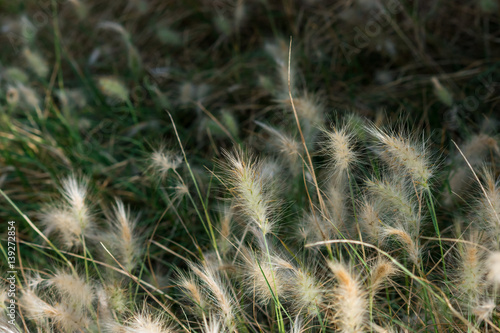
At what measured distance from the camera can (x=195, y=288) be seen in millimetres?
1104

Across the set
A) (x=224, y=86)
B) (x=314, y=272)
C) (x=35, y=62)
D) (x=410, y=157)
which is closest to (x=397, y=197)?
(x=410, y=157)

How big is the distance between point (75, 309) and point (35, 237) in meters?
0.66

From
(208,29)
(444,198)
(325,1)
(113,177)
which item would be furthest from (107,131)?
(444,198)

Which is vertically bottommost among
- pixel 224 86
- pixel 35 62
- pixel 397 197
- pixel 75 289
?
pixel 224 86

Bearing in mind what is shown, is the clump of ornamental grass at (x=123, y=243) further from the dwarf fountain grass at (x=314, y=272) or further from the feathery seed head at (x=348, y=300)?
the feathery seed head at (x=348, y=300)

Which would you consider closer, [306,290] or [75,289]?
[306,290]

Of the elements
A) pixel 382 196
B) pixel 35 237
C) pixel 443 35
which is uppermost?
pixel 382 196

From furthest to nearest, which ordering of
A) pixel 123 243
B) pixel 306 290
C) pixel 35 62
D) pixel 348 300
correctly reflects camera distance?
pixel 35 62, pixel 123 243, pixel 306 290, pixel 348 300

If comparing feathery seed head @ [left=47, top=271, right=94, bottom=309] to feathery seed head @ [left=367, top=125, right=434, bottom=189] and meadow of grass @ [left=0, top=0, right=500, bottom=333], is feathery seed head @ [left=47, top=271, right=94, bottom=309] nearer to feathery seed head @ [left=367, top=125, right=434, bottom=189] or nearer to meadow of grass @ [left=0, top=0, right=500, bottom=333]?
meadow of grass @ [left=0, top=0, right=500, bottom=333]

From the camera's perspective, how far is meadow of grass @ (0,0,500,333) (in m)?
1.08

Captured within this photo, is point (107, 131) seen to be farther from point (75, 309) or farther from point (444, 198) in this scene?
point (444, 198)

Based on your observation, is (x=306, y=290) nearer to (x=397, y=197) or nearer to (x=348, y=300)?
(x=348, y=300)

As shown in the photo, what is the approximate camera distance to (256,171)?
3.72ft

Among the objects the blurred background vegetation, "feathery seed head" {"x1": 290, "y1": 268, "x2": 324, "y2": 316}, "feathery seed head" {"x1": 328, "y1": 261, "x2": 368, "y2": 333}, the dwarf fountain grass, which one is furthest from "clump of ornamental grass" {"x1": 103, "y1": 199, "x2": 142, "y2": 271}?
"feathery seed head" {"x1": 328, "y1": 261, "x2": 368, "y2": 333}
